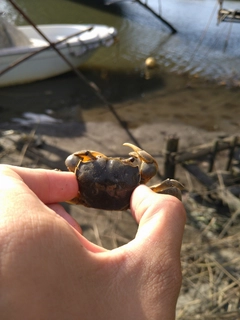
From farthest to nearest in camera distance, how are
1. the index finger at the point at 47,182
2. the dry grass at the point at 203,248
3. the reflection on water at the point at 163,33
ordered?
the reflection on water at the point at 163,33
the dry grass at the point at 203,248
the index finger at the point at 47,182

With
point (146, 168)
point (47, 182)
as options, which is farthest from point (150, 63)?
point (47, 182)

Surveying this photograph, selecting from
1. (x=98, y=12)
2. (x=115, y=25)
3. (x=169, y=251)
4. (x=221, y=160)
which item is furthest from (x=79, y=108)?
(x=98, y=12)

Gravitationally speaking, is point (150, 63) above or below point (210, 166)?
below

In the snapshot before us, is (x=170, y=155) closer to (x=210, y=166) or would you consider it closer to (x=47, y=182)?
(x=210, y=166)

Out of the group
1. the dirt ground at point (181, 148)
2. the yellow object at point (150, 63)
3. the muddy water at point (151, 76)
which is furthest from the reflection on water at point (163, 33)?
the dirt ground at point (181, 148)

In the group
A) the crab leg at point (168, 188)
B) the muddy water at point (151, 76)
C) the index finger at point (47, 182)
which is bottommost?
the muddy water at point (151, 76)

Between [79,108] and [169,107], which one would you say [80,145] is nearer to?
[79,108]

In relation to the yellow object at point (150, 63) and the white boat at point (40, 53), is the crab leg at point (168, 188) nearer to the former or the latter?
the white boat at point (40, 53)

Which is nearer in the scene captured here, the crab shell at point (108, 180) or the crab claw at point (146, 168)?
the crab shell at point (108, 180)
